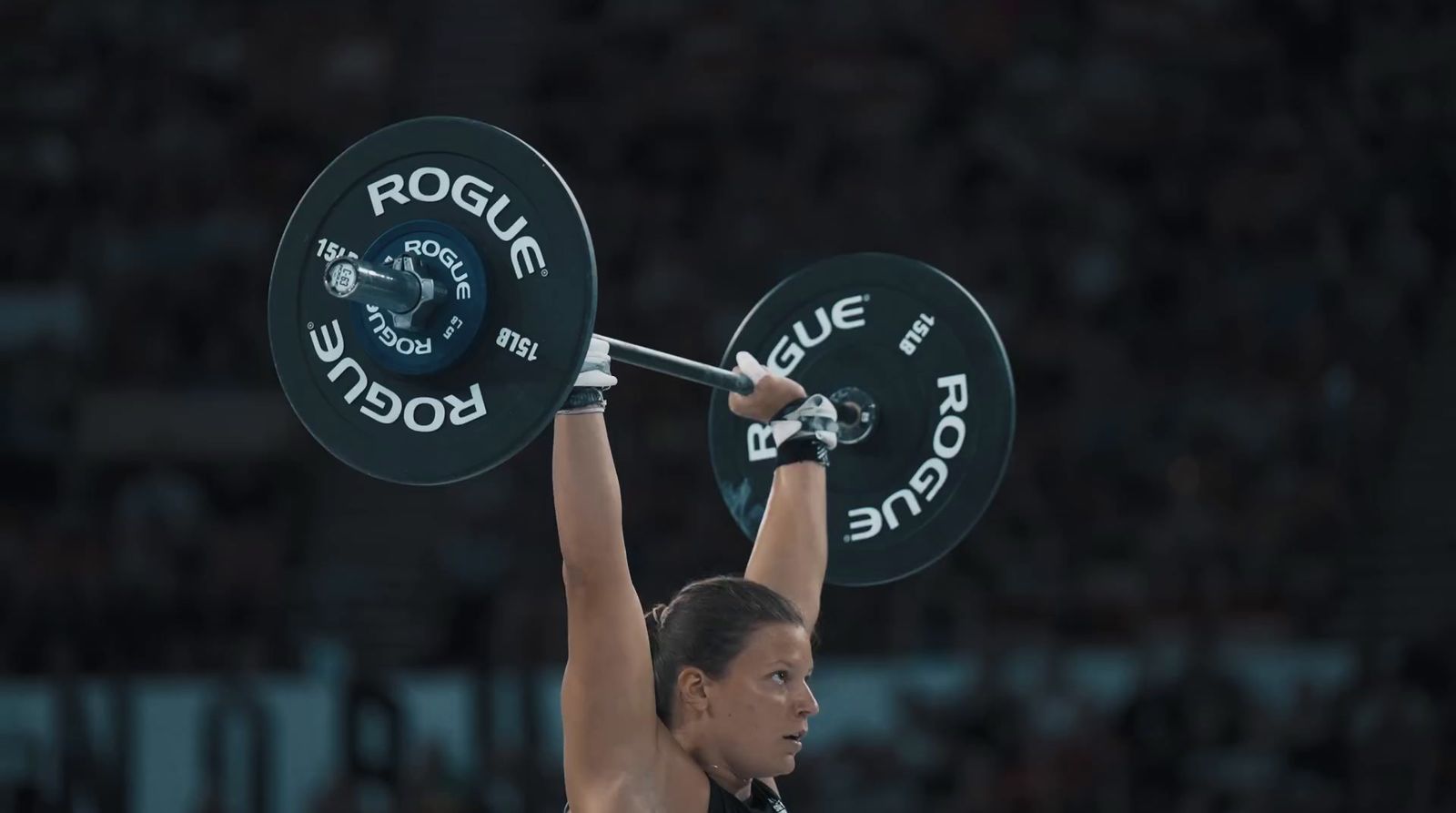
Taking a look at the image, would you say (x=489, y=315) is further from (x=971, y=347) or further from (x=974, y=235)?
(x=974, y=235)

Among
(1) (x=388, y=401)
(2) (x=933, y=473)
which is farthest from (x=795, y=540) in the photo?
(1) (x=388, y=401)

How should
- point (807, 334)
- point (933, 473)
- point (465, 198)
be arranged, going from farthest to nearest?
point (807, 334) < point (933, 473) < point (465, 198)

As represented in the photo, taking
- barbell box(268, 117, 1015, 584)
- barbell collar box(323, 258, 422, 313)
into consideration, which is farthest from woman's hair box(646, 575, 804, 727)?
barbell collar box(323, 258, 422, 313)

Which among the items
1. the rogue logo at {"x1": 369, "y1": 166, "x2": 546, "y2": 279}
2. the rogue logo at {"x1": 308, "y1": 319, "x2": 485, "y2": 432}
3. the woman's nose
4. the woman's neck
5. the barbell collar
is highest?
the rogue logo at {"x1": 369, "y1": 166, "x2": 546, "y2": 279}

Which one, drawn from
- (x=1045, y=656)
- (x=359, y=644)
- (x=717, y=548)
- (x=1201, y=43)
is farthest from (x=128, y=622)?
(x=1201, y=43)

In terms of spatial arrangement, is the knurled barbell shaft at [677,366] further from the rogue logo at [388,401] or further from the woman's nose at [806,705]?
Answer: the woman's nose at [806,705]

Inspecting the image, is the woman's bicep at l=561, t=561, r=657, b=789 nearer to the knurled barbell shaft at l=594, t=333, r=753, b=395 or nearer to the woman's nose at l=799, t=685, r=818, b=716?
the woman's nose at l=799, t=685, r=818, b=716

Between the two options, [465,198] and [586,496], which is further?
[465,198]

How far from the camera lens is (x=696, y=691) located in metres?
3.48

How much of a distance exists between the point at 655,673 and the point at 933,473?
48.3 inches

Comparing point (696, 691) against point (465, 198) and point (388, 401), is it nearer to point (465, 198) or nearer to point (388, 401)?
point (388, 401)

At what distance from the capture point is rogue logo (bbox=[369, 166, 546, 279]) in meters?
3.49

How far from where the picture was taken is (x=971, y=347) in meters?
4.57

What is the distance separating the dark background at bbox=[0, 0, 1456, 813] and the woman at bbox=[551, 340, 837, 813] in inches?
192
